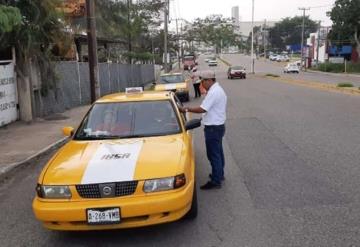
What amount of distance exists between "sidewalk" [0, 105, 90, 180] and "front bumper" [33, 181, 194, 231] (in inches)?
153

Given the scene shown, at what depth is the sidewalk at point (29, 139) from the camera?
9.67 metres

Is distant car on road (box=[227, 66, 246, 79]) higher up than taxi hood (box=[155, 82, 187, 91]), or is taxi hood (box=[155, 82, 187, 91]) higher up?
taxi hood (box=[155, 82, 187, 91])

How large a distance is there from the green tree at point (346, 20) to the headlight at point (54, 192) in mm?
60299

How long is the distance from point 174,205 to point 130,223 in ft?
1.55

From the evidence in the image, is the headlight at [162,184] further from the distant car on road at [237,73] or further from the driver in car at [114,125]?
the distant car on road at [237,73]

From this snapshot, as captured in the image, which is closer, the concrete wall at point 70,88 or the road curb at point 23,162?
the road curb at point 23,162

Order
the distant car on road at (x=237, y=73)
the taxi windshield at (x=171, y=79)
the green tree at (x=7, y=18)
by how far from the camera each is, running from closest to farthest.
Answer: the green tree at (x=7, y=18), the taxi windshield at (x=171, y=79), the distant car on road at (x=237, y=73)

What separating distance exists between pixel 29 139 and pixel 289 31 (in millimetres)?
152994

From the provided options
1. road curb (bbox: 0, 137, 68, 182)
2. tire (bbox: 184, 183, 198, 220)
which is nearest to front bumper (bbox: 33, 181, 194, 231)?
tire (bbox: 184, 183, 198, 220)

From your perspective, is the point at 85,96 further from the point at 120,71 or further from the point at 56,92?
the point at 120,71

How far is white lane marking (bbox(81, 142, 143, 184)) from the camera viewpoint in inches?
195

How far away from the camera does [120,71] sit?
31375 millimetres

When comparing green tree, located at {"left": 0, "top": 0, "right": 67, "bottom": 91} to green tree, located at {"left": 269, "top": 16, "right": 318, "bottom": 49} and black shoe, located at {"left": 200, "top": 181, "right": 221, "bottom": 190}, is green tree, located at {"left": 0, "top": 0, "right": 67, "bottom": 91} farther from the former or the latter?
green tree, located at {"left": 269, "top": 16, "right": 318, "bottom": 49}

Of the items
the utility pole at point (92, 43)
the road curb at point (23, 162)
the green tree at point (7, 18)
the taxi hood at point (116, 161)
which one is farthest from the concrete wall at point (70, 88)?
the taxi hood at point (116, 161)
